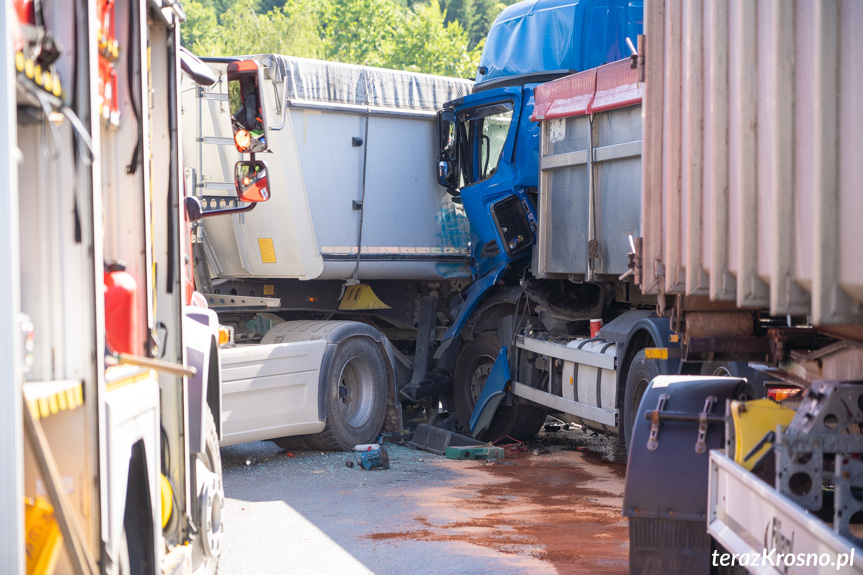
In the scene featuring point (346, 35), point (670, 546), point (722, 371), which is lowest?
point (670, 546)

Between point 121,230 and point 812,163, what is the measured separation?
2.11 meters

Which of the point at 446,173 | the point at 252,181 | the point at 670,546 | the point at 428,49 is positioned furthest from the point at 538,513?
the point at 428,49

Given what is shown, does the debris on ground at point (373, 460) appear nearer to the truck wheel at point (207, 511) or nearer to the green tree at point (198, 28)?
the truck wheel at point (207, 511)

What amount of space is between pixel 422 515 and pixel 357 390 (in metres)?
3.22

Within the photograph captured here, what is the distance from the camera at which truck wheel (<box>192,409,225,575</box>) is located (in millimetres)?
4376

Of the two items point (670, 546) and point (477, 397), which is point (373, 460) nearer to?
point (477, 397)

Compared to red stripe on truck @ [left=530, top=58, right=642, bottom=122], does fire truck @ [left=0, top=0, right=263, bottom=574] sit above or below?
below

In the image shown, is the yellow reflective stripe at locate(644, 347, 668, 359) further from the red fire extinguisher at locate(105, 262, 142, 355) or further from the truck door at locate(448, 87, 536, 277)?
the red fire extinguisher at locate(105, 262, 142, 355)

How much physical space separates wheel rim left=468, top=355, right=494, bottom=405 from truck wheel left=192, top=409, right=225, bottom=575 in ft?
20.0

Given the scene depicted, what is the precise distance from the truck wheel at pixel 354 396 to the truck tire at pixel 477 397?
1.06 m

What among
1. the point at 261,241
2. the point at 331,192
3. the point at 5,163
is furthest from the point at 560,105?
the point at 5,163

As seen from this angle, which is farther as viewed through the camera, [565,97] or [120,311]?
[565,97]

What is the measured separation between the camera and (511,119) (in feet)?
33.6

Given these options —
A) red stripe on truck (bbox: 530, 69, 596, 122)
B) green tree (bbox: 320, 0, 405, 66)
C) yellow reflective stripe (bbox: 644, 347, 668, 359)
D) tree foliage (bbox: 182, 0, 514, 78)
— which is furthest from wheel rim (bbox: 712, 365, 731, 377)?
green tree (bbox: 320, 0, 405, 66)
